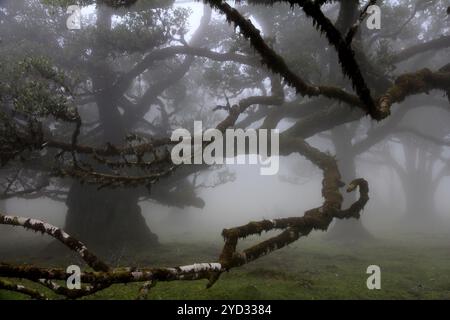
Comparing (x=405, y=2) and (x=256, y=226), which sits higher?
(x=405, y=2)

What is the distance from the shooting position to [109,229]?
2159cm

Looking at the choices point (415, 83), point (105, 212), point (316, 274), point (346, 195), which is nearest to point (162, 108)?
point (105, 212)

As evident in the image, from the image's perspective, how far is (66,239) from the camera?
4.39 m

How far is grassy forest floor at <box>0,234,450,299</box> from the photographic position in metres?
10.3

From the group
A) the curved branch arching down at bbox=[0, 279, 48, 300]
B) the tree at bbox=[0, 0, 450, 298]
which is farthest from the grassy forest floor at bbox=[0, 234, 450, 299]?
the curved branch arching down at bbox=[0, 279, 48, 300]

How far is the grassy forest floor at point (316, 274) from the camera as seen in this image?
A: 10312 millimetres

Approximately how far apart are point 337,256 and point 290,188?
10016cm

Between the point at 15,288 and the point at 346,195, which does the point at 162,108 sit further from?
the point at 15,288

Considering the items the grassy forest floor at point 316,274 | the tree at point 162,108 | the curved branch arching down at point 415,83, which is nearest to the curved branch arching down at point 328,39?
the tree at point 162,108

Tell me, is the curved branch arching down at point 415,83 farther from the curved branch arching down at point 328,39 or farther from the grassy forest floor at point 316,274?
the grassy forest floor at point 316,274

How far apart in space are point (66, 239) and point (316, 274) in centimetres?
1205

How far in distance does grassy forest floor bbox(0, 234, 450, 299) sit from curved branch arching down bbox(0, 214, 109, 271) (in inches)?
157
